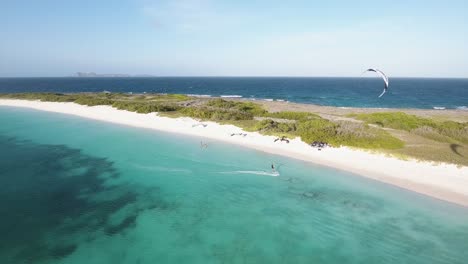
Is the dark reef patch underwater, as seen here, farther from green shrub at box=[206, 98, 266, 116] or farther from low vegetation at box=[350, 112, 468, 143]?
low vegetation at box=[350, 112, 468, 143]

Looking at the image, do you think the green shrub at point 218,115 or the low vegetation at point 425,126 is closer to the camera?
the low vegetation at point 425,126

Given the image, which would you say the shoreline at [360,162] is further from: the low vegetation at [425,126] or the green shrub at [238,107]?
the green shrub at [238,107]

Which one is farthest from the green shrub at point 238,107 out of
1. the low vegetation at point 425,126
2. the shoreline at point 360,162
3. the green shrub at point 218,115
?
the low vegetation at point 425,126

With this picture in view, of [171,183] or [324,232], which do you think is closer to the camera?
[324,232]

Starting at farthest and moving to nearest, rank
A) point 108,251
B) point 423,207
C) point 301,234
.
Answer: point 423,207
point 301,234
point 108,251

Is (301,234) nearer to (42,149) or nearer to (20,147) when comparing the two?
(42,149)

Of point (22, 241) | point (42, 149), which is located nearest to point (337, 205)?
point (22, 241)

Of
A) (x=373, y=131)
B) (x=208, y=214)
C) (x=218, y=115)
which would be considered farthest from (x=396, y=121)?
(x=208, y=214)

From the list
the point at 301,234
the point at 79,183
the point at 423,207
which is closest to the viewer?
the point at 301,234
